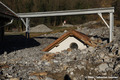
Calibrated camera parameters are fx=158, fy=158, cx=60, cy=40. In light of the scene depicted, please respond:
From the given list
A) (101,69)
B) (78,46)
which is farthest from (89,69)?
(78,46)

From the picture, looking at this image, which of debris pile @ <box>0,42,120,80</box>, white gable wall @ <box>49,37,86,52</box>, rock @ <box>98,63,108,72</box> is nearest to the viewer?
debris pile @ <box>0,42,120,80</box>

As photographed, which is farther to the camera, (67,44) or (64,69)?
(67,44)

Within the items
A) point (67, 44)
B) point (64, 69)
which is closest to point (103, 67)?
point (64, 69)

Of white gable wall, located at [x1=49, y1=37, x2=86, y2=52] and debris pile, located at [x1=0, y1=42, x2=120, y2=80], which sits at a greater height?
white gable wall, located at [x1=49, y1=37, x2=86, y2=52]

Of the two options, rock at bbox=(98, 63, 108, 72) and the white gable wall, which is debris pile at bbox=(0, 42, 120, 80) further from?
the white gable wall

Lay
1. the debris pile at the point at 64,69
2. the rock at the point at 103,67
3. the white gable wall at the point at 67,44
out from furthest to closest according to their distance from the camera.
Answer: the white gable wall at the point at 67,44
the rock at the point at 103,67
the debris pile at the point at 64,69

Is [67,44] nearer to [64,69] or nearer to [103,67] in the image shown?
[64,69]

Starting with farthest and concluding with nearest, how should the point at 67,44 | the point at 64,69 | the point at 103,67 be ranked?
the point at 67,44
the point at 64,69
the point at 103,67

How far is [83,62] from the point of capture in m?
7.86

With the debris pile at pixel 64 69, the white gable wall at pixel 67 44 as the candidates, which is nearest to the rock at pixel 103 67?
the debris pile at pixel 64 69

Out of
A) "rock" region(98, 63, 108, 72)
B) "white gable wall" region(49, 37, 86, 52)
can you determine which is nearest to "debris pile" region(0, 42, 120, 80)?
"rock" region(98, 63, 108, 72)

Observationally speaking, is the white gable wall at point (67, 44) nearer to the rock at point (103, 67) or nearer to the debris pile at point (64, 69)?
the debris pile at point (64, 69)

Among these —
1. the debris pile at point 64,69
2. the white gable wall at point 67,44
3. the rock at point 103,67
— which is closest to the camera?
the debris pile at point 64,69

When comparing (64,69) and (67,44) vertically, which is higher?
(67,44)
